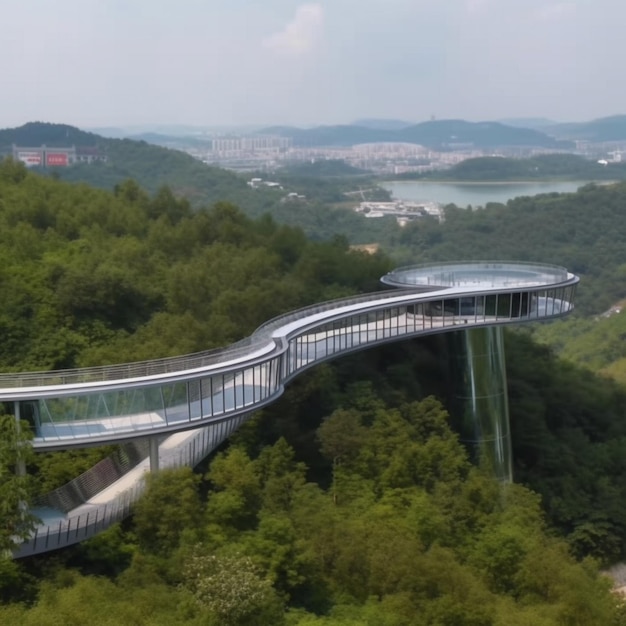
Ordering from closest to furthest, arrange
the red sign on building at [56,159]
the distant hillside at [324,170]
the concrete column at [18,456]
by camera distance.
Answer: the concrete column at [18,456]
the red sign on building at [56,159]
the distant hillside at [324,170]

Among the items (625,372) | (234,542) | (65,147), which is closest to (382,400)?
(234,542)

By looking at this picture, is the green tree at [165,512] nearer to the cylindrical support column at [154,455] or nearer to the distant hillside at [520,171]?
the cylindrical support column at [154,455]

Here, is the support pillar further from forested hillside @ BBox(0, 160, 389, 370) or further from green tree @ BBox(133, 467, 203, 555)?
forested hillside @ BBox(0, 160, 389, 370)

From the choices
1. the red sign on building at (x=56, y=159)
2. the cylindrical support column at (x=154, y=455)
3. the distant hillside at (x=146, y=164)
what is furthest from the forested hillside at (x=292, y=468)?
the distant hillside at (x=146, y=164)

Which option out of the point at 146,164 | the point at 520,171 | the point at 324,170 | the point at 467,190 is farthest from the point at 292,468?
the point at 324,170

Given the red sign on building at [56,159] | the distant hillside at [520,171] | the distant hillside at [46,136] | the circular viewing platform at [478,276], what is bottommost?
the circular viewing platform at [478,276]

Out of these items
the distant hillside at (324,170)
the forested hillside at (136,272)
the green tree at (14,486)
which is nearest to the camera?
the green tree at (14,486)

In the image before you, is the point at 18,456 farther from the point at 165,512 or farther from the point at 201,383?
the point at 201,383
